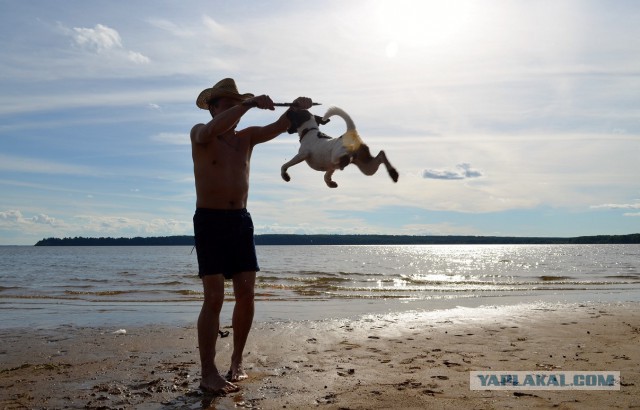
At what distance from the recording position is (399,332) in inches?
283

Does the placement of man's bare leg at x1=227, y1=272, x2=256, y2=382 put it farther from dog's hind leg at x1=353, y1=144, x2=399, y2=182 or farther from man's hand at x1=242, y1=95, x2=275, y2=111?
dog's hind leg at x1=353, y1=144, x2=399, y2=182

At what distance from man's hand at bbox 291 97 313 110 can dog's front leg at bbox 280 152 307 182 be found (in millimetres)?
484

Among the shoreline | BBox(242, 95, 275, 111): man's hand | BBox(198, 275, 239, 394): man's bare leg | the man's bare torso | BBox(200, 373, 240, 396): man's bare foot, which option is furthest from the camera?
the shoreline

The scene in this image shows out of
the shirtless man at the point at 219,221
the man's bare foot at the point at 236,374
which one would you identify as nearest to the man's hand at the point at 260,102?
the shirtless man at the point at 219,221

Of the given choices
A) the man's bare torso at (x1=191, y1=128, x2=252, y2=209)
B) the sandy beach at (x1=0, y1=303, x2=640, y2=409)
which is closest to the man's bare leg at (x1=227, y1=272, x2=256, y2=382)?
the sandy beach at (x1=0, y1=303, x2=640, y2=409)

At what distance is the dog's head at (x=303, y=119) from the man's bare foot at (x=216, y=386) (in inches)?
80.9

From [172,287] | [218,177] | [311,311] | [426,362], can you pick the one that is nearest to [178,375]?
[218,177]

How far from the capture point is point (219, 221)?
450cm

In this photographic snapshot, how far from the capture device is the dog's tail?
12.3 feet

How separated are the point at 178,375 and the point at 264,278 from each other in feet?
54.2

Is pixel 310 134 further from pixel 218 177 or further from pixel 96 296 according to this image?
pixel 96 296

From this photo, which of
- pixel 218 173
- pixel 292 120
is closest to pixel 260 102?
pixel 292 120

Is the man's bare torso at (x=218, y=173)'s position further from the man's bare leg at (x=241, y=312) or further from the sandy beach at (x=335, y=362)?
the sandy beach at (x=335, y=362)

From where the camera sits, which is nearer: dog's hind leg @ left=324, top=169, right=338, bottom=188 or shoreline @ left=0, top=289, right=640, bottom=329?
dog's hind leg @ left=324, top=169, right=338, bottom=188
